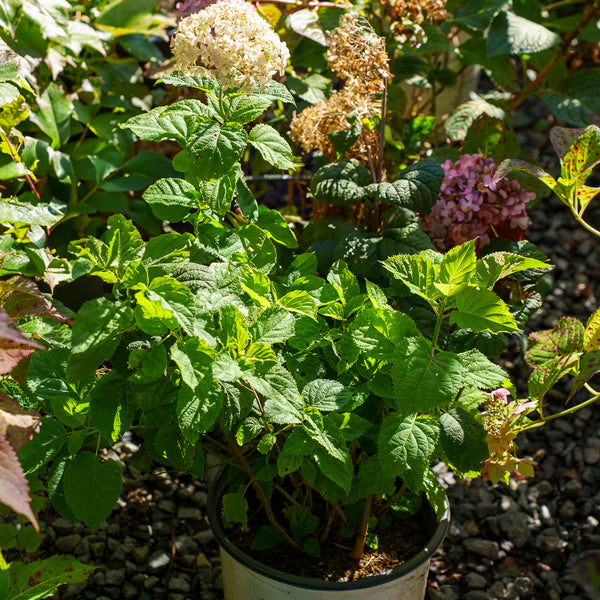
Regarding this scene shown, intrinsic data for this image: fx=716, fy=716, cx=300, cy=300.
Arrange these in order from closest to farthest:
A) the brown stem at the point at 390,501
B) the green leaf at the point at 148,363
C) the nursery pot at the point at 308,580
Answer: the green leaf at the point at 148,363 < the nursery pot at the point at 308,580 < the brown stem at the point at 390,501

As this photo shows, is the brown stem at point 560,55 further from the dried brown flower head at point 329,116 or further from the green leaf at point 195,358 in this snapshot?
the green leaf at point 195,358

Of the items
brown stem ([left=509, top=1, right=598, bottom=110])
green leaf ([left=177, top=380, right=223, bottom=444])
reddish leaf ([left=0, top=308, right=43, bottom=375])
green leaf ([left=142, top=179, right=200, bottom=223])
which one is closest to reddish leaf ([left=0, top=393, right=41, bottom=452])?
reddish leaf ([left=0, top=308, right=43, bottom=375])

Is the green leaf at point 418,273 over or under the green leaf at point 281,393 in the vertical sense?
over

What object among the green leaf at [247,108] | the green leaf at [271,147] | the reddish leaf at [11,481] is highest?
the green leaf at [247,108]

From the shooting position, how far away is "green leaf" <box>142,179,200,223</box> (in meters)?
1.15

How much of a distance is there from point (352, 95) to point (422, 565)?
0.90m

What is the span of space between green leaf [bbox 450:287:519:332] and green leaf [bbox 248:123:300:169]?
34 cm

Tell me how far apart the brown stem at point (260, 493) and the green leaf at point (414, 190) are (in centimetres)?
55

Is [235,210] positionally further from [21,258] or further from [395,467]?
[395,467]

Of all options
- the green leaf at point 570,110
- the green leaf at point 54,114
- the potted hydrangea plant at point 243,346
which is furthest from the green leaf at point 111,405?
the green leaf at point 570,110

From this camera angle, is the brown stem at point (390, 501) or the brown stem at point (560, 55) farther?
the brown stem at point (560, 55)

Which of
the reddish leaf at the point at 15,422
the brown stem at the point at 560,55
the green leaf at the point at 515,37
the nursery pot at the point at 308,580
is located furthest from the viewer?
the brown stem at the point at 560,55

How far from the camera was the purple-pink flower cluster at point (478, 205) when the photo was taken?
153cm

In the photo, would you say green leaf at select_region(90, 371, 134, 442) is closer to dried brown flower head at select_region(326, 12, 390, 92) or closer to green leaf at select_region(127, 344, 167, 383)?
green leaf at select_region(127, 344, 167, 383)
